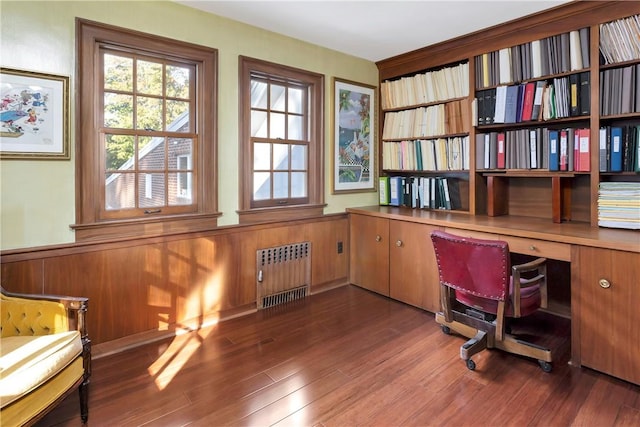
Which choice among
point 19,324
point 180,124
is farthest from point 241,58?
point 19,324

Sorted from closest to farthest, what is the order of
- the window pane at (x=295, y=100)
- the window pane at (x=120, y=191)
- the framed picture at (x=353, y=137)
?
1. the window pane at (x=120, y=191)
2. the window pane at (x=295, y=100)
3. the framed picture at (x=353, y=137)

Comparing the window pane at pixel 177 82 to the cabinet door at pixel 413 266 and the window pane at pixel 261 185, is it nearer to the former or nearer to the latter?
the window pane at pixel 261 185

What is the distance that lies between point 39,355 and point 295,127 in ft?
8.74

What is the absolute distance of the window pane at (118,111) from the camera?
2.53 metres

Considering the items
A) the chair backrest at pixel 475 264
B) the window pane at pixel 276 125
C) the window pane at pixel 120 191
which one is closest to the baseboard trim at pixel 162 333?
the window pane at pixel 120 191

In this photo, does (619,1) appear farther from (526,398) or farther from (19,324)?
(19,324)

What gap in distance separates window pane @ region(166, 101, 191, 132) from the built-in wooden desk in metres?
1.91

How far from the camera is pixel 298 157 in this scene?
12.0ft

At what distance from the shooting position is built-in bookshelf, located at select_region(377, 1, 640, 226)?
258 centimetres

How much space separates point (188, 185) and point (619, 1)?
330 centimetres

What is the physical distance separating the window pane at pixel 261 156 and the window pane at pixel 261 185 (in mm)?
63

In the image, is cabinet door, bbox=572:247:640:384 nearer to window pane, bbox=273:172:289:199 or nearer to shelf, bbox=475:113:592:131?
shelf, bbox=475:113:592:131

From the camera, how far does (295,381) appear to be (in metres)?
2.18

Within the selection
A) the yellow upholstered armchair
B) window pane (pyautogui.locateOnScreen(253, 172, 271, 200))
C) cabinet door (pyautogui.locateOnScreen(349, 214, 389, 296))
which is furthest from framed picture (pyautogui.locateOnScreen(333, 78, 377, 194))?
the yellow upholstered armchair
